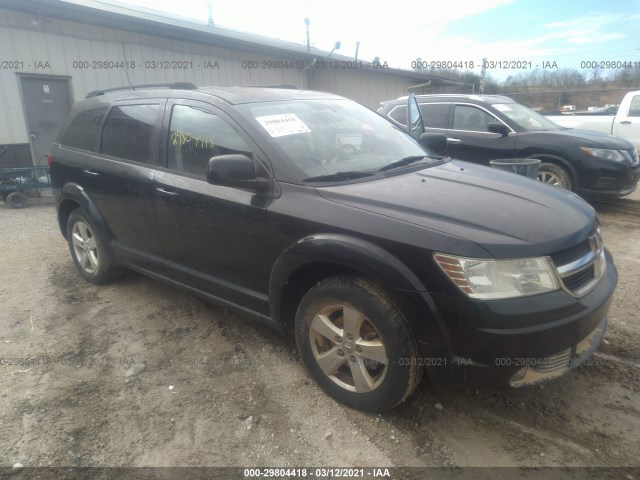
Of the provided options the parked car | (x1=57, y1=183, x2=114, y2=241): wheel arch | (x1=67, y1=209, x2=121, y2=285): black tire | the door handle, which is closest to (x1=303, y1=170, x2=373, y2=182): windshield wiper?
the door handle

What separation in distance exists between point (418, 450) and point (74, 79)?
1057 cm

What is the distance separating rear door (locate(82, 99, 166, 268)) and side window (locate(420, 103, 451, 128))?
5390mm

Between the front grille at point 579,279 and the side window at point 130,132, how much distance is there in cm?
295

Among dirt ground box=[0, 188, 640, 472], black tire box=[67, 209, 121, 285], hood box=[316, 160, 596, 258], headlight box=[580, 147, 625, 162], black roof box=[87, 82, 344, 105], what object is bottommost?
dirt ground box=[0, 188, 640, 472]

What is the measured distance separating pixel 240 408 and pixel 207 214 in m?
1.26

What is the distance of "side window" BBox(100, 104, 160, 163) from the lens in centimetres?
362

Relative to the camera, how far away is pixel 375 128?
3588 mm

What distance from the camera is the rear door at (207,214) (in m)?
2.90

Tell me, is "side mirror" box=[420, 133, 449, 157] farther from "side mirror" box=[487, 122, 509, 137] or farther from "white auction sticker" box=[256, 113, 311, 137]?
"side mirror" box=[487, 122, 509, 137]

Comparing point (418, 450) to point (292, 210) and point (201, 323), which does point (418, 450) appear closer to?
point (292, 210)

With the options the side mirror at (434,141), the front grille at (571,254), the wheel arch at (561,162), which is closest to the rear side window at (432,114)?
the wheel arch at (561,162)

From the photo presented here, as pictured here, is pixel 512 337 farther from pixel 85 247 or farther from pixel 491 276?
pixel 85 247

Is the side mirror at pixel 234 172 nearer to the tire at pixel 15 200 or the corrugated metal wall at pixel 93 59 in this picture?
the tire at pixel 15 200

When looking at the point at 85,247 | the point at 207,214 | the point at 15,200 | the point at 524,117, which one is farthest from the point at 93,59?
the point at 207,214
